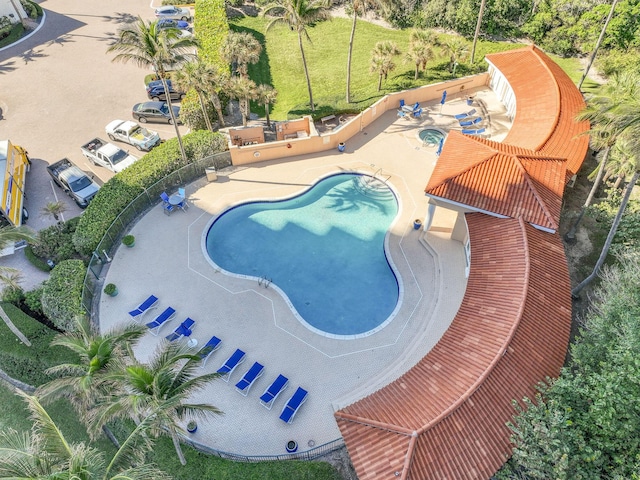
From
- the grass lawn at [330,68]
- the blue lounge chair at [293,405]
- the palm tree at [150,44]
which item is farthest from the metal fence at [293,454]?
the grass lawn at [330,68]

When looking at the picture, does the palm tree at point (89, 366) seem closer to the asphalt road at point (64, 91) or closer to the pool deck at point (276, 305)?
the pool deck at point (276, 305)

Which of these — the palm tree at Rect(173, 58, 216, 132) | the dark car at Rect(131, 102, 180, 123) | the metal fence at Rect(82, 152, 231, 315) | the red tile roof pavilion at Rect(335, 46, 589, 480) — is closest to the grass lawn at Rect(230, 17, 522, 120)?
the dark car at Rect(131, 102, 180, 123)

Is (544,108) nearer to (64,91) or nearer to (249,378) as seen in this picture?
(249,378)

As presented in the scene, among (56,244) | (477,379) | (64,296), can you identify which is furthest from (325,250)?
(56,244)

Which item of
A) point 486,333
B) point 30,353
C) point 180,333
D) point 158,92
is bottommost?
point 30,353

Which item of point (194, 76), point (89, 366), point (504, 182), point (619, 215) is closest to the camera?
point (89, 366)

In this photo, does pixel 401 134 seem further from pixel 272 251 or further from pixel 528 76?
pixel 272 251
